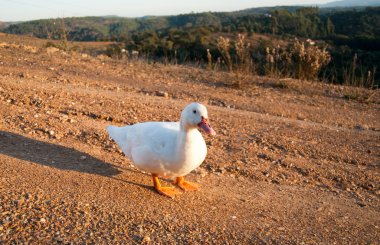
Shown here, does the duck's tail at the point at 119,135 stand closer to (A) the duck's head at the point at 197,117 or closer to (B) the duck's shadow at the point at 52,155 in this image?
(B) the duck's shadow at the point at 52,155

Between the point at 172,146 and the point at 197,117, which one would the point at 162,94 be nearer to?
the point at 172,146

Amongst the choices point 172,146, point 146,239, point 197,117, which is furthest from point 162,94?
point 146,239

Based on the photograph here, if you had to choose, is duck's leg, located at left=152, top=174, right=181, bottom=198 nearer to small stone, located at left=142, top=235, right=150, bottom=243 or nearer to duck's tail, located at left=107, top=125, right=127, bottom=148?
duck's tail, located at left=107, top=125, right=127, bottom=148

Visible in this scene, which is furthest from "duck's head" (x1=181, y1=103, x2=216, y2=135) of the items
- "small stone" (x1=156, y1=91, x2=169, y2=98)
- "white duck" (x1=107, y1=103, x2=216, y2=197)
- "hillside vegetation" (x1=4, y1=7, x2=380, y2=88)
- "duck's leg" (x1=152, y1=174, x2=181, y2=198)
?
"hillside vegetation" (x1=4, y1=7, x2=380, y2=88)

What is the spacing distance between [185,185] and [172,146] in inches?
29.7

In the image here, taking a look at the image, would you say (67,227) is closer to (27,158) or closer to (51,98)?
(27,158)

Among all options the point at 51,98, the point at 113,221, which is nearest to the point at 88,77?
the point at 51,98

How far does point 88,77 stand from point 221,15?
3033 inches

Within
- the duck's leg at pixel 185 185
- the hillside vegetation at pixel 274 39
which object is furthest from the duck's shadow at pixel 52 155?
the hillside vegetation at pixel 274 39

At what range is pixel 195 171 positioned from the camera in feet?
16.0

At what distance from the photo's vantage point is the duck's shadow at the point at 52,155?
4473 millimetres

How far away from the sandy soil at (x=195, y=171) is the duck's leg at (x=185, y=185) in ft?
0.35

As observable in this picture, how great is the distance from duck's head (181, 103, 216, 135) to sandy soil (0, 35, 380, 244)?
0.85 m

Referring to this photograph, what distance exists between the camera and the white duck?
12.2 ft
